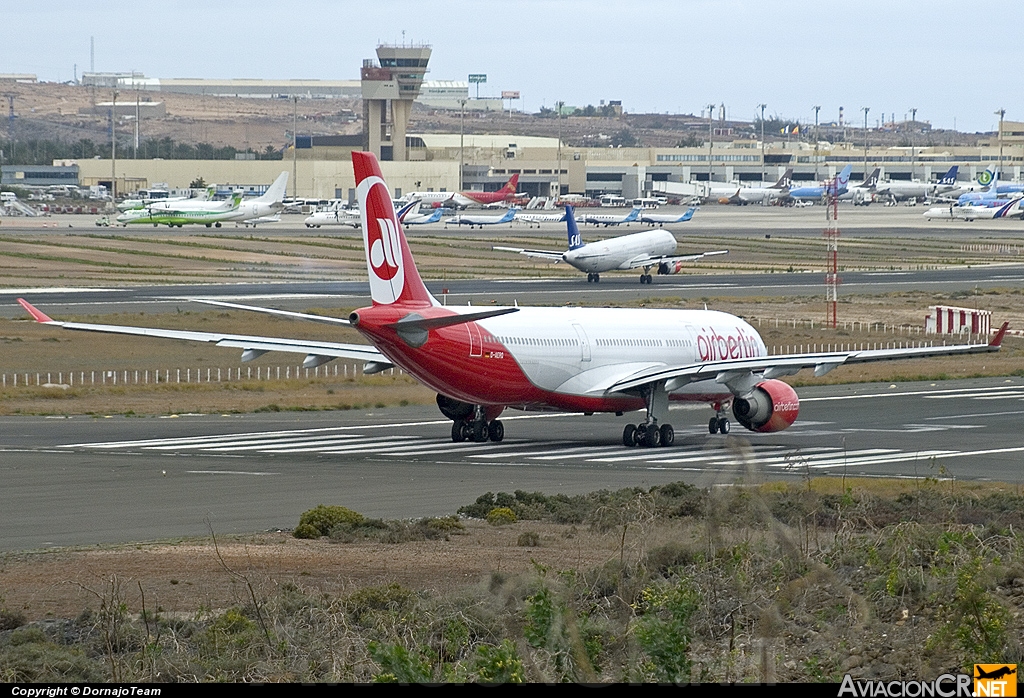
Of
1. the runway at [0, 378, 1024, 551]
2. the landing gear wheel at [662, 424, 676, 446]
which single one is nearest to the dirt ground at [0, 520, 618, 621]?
the runway at [0, 378, 1024, 551]

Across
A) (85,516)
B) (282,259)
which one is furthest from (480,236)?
(85,516)

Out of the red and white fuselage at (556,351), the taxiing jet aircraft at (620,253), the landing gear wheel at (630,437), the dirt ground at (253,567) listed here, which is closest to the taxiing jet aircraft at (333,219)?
the taxiing jet aircraft at (620,253)

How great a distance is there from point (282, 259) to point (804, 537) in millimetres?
111081

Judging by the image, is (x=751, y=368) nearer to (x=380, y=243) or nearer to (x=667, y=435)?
(x=667, y=435)

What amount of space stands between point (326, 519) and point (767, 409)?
21.5 metres

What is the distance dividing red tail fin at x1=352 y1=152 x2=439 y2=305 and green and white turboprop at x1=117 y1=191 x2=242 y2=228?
14228cm

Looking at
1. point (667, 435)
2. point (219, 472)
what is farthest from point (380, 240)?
point (667, 435)

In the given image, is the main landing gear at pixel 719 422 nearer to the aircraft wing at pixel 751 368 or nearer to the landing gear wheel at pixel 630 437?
the aircraft wing at pixel 751 368

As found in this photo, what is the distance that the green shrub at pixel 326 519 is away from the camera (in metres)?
26.6

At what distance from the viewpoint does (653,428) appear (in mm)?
43562

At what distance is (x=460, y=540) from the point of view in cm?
2619

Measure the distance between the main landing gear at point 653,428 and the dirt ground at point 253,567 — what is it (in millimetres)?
16584

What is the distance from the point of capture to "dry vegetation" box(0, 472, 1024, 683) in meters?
14.8

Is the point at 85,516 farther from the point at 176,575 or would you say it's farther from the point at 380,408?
the point at 380,408
